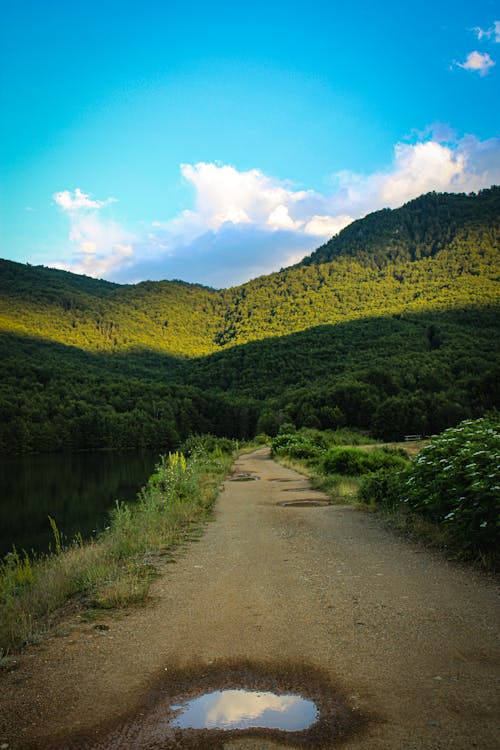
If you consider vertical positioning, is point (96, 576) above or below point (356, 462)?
above

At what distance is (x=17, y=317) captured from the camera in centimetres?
16075

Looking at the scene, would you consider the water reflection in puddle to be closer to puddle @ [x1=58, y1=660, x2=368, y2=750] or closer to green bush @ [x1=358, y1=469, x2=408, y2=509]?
puddle @ [x1=58, y1=660, x2=368, y2=750]

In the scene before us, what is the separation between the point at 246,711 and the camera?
338 cm

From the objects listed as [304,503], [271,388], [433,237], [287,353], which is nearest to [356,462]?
[304,503]

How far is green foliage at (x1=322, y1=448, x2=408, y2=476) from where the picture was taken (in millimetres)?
18984

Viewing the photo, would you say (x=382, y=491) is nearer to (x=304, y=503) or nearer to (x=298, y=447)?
(x=304, y=503)

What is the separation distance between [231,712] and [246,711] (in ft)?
0.33

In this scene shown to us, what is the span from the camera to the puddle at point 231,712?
301 cm

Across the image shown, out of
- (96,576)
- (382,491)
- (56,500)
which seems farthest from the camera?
(56,500)

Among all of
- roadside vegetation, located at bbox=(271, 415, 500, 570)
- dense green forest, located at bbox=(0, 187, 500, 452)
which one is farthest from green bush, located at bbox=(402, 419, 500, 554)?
dense green forest, located at bbox=(0, 187, 500, 452)

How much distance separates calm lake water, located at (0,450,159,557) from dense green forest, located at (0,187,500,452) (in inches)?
1232

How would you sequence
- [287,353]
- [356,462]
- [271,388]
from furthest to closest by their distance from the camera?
1. [287,353]
2. [271,388]
3. [356,462]

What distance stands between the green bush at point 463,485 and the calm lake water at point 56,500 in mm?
10856

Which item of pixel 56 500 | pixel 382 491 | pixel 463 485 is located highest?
pixel 463 485
